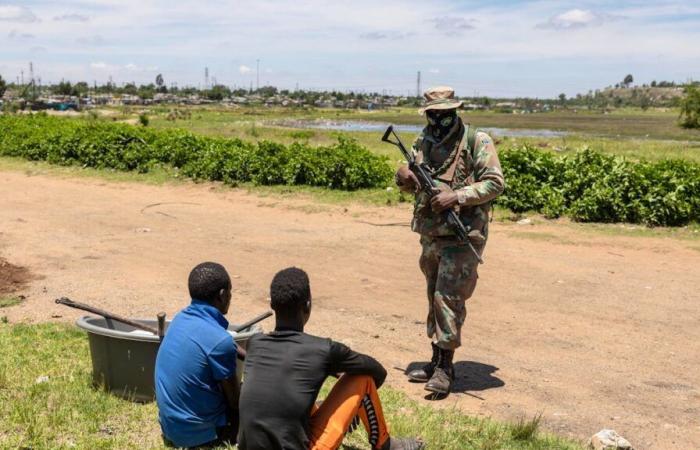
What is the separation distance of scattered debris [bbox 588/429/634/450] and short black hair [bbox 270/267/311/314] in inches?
79.4

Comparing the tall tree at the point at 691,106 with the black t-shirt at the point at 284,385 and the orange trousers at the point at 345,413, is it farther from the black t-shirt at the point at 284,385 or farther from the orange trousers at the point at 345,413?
the black t-shirt at the point at 284,385

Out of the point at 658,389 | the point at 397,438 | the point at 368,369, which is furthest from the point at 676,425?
the point at 368,369

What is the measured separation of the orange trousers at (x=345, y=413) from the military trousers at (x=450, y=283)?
1413 mm

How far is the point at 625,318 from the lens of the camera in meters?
7.44

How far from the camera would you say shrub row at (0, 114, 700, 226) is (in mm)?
11508

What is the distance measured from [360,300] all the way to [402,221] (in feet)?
13.7

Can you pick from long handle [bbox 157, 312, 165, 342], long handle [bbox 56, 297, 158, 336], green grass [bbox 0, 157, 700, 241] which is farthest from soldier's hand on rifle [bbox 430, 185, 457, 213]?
green grass [bbox 0, 157, 700, 241]

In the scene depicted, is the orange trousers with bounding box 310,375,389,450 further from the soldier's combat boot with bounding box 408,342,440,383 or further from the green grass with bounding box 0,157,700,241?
the green grass with bounding box 0,157,700,241

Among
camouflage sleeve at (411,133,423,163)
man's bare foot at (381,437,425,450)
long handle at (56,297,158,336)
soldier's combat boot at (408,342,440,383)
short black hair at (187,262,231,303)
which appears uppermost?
camouflage sleeve at (411,133,423,163)

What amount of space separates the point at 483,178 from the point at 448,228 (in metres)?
0.42

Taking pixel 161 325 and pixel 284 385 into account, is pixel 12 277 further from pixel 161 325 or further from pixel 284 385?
pixel 284 385

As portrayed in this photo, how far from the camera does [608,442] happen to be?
14.7 ft

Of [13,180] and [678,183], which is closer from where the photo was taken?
[678,183]

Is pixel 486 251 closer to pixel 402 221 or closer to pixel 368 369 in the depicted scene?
pixel 402 221
